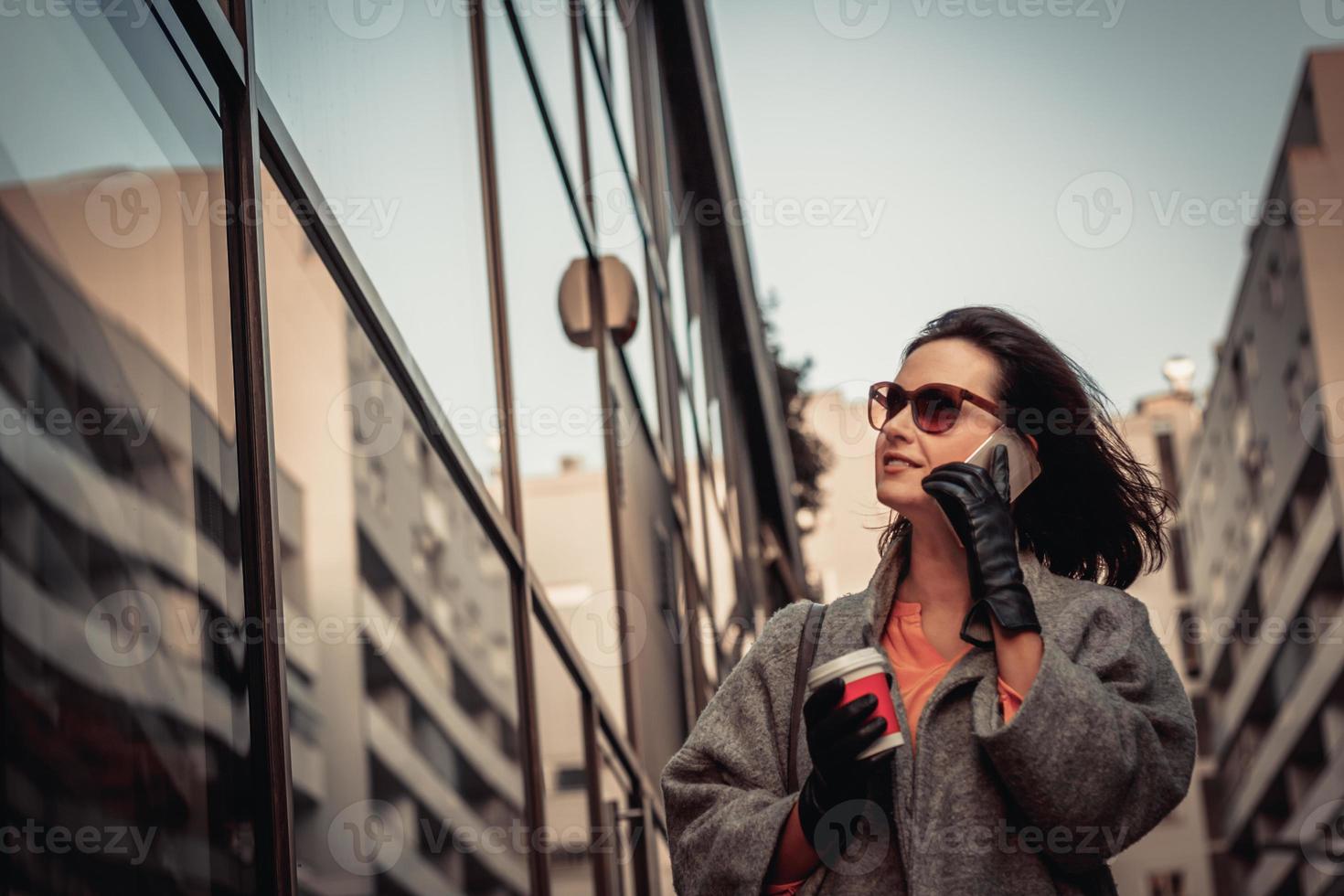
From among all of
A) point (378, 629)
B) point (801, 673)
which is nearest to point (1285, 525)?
point (378, 629)

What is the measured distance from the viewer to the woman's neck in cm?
241

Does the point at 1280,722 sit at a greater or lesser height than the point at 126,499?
lesser

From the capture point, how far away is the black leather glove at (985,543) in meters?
2.16

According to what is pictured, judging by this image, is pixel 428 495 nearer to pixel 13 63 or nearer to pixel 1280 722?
pixel 13 63

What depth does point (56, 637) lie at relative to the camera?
1.66 metres

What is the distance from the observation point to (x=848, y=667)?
208 centimetres

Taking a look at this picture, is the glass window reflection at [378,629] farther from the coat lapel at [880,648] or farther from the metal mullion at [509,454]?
the coat lapel at [880,648]

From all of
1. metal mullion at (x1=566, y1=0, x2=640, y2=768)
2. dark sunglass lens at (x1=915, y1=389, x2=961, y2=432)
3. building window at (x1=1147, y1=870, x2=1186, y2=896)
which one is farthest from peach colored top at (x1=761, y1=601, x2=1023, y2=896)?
building window at (x1=1147, y1=870, x2=1186, y2=896)

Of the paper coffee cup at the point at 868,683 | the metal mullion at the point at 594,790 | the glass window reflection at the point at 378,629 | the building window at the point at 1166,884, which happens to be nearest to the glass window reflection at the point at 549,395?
the metal mullion at the point at 594,790

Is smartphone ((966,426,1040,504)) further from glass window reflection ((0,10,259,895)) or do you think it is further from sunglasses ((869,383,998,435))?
glass window reflection ((0,10,259,895))

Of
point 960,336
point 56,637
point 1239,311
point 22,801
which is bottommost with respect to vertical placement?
point 22,801

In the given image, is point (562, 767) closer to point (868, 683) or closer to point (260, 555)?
point (260, 555)

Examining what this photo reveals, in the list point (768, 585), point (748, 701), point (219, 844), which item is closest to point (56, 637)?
point (219, 844)

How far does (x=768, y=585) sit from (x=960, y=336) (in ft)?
49.8
